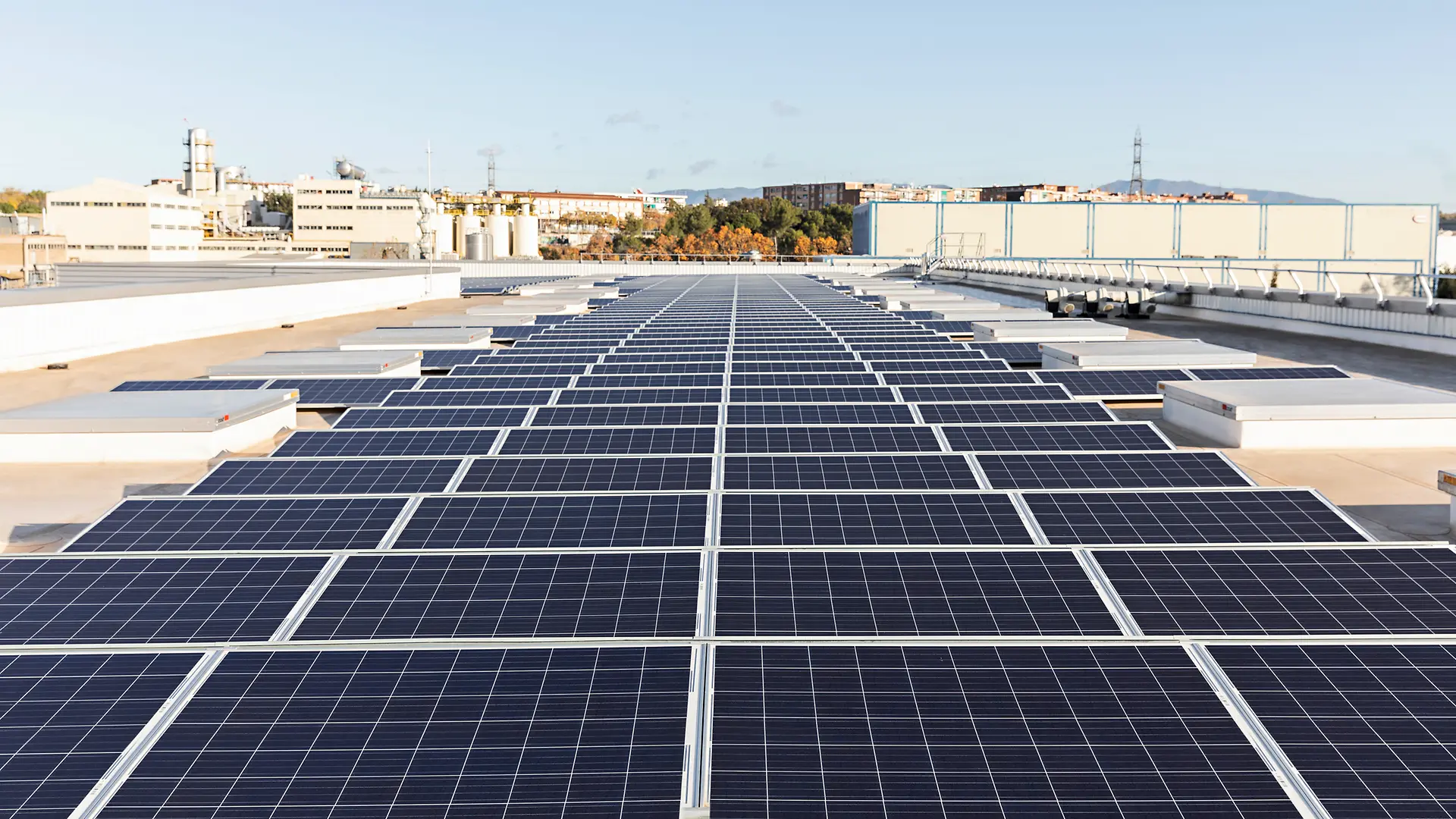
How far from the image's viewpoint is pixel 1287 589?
6.66 meters

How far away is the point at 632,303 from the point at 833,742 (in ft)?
135

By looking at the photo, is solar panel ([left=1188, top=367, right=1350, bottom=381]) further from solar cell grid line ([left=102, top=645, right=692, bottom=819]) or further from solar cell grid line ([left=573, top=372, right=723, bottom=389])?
solar cell grid line ([left=102, top=645, right=692, bottom=819])

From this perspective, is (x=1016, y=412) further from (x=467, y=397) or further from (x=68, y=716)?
(x=68, y=716)

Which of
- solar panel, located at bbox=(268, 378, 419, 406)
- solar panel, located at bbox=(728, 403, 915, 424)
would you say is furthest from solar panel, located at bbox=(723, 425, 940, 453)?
solar panel, located at bbox=(268, 378, 419, 406)

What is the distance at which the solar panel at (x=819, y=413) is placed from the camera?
14.5 meters

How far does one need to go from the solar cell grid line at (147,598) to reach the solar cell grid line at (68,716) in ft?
1.21

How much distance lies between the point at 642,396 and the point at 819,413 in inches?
131

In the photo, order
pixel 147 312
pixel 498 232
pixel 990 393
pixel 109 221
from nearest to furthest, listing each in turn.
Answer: pixel 990 393
pixel 147 312
pixel 109 221
pixel 498 232

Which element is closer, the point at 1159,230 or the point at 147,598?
the point at 147,598

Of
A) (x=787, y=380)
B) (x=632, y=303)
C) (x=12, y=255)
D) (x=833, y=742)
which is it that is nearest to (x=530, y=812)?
(x=833, y=742)

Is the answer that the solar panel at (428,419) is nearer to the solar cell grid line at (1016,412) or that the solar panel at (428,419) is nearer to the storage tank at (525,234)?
the solar cell grid line at (1016,412)

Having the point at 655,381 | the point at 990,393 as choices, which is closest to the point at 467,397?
the point at 655,381

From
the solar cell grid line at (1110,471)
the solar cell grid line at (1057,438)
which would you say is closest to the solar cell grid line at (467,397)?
the solar cell grid line at (1057,438)

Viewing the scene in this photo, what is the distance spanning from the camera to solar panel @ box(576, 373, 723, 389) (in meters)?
18.5
